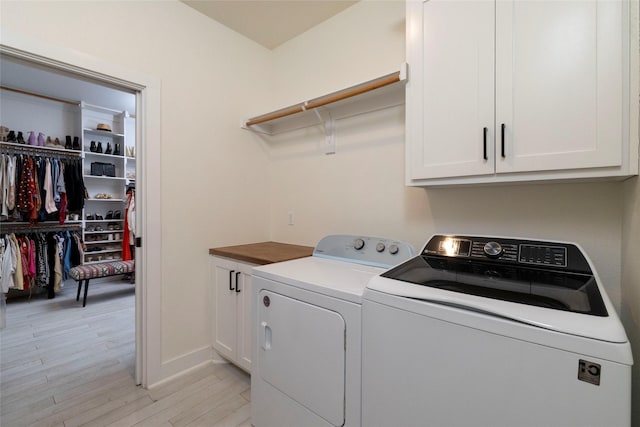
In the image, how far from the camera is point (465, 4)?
122cm

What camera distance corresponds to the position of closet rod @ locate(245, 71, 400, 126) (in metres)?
1.50

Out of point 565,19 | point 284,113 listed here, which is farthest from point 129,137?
point 565,19

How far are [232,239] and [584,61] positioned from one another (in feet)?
7.30

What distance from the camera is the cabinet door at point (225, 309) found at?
191 centimetres

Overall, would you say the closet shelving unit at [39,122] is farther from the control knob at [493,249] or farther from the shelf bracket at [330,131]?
the control knob at [493,249]

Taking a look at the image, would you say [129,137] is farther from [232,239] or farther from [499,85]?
[499,85]

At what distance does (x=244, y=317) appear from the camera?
182cm

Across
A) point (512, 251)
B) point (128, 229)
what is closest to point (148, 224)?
point (512, 251)

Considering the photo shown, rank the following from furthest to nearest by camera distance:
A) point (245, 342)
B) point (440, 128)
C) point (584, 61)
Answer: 1. point (245, 342)
2. point (440, 128)
3. point (584, 61)

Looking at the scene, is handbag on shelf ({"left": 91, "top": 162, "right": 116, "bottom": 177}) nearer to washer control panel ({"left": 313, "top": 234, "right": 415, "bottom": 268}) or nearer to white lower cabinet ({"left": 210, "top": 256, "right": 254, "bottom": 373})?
white lower cabinet ({"left": 210, "top": 256, "right": 254, "bottom": 373})

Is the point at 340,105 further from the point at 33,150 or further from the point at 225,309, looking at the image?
the point at 33,150

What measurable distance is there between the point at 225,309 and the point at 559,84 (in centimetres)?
218

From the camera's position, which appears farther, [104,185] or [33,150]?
[104,185]

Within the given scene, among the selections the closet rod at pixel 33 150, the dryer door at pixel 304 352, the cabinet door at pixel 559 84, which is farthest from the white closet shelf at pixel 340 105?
the closet rod at pixel 33 150
